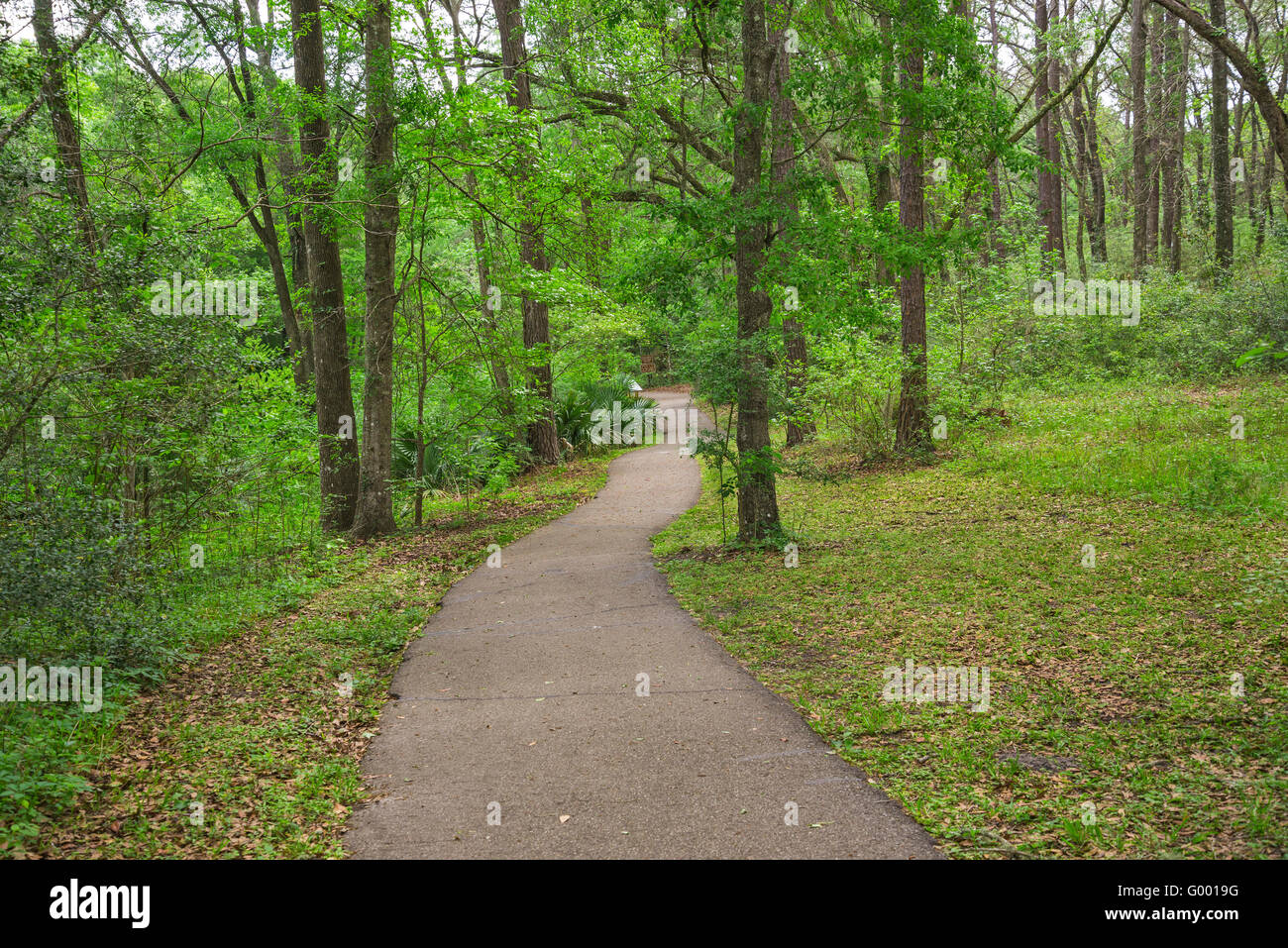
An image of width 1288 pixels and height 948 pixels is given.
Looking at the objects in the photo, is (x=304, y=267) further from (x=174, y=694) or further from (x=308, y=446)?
(x=174, y=694)

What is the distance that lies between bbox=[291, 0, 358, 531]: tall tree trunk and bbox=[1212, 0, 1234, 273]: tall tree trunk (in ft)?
58.9

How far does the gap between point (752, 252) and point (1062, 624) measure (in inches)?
211

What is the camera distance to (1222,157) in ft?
61.2

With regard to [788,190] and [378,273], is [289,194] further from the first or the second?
[788,190]

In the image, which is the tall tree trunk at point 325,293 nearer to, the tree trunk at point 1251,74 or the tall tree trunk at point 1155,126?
the tree trunk at point 1251,74

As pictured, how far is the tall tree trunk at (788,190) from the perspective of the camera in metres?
9.48

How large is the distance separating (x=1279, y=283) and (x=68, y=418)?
1821cm

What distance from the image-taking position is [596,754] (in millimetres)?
5230

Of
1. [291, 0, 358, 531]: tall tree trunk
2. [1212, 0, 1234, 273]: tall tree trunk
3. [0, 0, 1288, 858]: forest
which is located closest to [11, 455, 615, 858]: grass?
[0, 0, 1288, 858]: forest

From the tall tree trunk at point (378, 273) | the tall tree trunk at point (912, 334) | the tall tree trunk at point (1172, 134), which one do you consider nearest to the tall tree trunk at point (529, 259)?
the tall tree trunk at point (378, 273)

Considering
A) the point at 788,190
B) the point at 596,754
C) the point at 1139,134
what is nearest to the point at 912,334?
the point at 788,190

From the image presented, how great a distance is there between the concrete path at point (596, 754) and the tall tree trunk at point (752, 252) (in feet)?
7.61

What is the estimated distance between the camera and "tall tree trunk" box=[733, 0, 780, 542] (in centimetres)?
964
